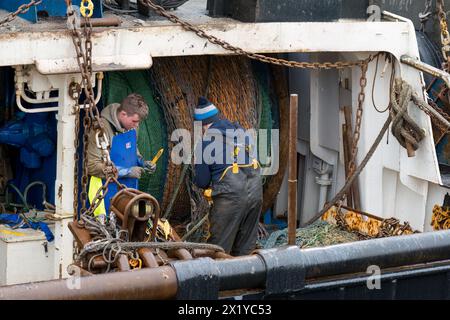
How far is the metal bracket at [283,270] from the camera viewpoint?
5121 mm

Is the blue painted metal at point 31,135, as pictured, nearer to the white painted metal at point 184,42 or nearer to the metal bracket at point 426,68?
the white painted metal at point 184,42

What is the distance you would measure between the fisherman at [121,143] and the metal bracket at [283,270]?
3622 mm

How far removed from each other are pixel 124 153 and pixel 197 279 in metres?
3.86

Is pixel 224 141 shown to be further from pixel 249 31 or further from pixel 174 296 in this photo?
pixel 174 296

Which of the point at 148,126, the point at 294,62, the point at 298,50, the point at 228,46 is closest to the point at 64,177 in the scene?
the point at 148,126

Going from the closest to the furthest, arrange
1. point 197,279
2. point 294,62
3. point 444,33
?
point 197,279, point 294,62, point 444,33

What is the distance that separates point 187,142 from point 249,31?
1.20 meters

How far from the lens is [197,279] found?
5004 millimetres

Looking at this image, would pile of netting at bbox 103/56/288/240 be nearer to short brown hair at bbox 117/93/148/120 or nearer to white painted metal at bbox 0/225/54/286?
short brown hair at bbox 117/93/148/120

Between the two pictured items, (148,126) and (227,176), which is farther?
(148,126)

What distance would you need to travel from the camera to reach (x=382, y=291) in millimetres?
5477

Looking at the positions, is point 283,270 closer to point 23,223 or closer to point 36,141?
point 23,223

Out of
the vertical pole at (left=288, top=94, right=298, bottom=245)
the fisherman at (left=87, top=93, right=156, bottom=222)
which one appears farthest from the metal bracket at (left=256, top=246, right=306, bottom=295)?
the fisherman at (left=87, top=93, right=156, bottom=222)
